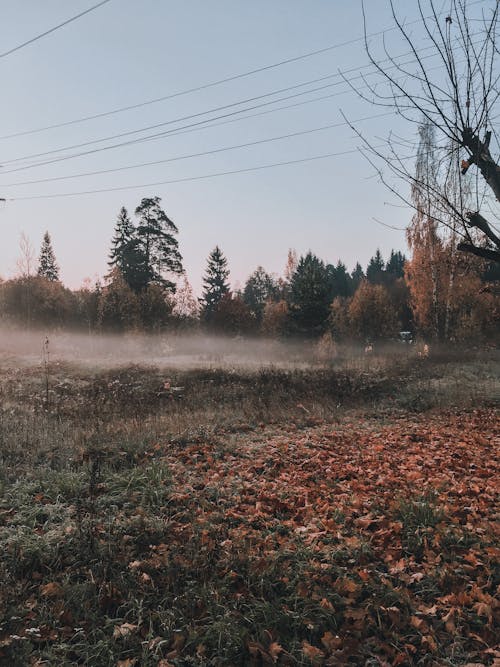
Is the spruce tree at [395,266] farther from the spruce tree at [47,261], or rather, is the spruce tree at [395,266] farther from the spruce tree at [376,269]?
the spruce tree at [47,261]

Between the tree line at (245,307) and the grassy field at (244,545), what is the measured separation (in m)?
14.2

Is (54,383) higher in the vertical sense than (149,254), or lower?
lower

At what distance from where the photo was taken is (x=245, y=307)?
42094 millimetres

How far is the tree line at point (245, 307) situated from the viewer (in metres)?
24.3

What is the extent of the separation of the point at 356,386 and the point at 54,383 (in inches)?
368

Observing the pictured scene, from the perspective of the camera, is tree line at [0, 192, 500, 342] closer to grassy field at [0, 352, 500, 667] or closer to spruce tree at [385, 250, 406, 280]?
grassy field at [0, 352, 500, 667]

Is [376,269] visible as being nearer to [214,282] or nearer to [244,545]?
[214,282]

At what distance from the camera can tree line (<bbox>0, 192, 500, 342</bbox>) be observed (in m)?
24.3

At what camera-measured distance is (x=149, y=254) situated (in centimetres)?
4203

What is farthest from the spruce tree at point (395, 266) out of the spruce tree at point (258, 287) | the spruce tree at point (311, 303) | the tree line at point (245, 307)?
the spruce tree at point (311, 303)

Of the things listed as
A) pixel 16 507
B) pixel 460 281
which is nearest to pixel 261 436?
pixel 16 507

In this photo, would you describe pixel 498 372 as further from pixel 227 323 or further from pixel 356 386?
pixel 227 323

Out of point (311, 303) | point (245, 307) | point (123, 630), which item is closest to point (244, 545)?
point (123, 630)

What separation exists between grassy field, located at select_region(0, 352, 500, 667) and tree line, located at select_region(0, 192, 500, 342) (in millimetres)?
14240
